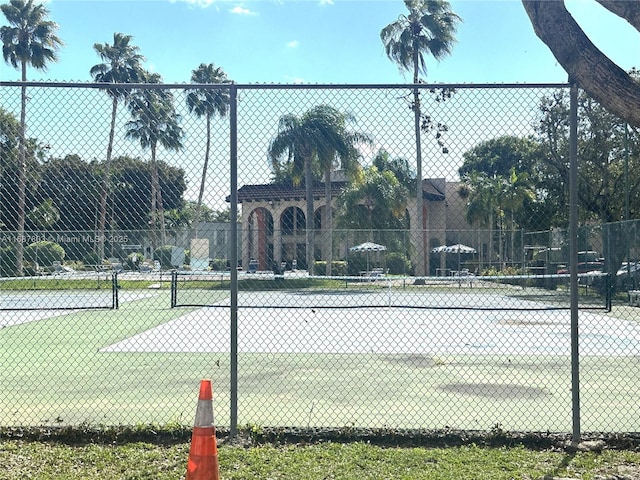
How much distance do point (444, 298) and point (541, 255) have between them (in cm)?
424

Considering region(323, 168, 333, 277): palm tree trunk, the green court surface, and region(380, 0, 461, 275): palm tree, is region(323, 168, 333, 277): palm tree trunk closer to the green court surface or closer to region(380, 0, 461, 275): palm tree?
the green court surface

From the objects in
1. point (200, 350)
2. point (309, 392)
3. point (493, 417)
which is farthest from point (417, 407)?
point (200, 350)

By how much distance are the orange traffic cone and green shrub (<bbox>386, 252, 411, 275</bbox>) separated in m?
4.52

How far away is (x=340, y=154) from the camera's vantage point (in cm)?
860

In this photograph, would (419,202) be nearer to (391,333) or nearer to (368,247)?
(368,247)

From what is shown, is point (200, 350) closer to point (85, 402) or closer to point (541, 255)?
point (85, 402)

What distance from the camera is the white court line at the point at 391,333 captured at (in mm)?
11414

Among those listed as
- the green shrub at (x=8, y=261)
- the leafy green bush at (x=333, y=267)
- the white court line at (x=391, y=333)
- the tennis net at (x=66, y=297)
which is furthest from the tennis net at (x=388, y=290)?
the green shrub at (x=8, y=261)

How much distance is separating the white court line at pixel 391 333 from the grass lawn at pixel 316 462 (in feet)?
18.4

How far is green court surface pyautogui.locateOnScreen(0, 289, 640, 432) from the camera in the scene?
6.61m

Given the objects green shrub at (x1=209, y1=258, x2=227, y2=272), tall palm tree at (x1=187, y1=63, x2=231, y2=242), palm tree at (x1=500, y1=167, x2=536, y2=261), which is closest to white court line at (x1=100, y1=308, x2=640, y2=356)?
green shrub at (x1=209, y1=258, x2=227, y2=272)

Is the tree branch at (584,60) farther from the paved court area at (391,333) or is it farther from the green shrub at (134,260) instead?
the paved court area at (391,333)

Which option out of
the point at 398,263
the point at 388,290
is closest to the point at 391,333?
the point at 388,290

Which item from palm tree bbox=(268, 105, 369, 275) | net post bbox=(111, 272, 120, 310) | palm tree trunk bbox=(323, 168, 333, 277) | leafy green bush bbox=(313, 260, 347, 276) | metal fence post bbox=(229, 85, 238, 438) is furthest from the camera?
net post bbox=(111, 272, 120, 310)
